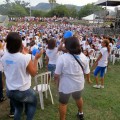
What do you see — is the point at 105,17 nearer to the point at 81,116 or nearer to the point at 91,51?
the point at 91,51

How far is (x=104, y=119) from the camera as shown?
486 cm

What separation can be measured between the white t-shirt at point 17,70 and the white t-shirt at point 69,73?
666mm

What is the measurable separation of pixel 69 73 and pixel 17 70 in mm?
954

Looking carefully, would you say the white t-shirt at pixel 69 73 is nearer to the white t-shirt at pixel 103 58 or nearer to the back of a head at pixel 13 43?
the back of a head at pixel 13 43

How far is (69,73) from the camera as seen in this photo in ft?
12.3

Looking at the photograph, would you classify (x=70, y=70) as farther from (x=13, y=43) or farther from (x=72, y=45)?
(x=13, y=43)

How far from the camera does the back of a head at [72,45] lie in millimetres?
3650

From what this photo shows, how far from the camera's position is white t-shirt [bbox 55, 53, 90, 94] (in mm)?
3697

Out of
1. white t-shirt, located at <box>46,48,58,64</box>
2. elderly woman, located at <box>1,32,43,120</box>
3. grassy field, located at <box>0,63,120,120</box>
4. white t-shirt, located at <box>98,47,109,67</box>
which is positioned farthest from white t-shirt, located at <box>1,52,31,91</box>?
white t-shirt, located at <box>98,47,109,67</box>

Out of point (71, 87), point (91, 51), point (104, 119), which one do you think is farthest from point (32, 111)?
point (91, 51)

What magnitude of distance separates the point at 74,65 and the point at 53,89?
3248mm

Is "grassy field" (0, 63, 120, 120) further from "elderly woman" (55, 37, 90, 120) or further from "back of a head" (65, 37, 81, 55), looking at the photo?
"back of a head" (65, 37, 81, 55)

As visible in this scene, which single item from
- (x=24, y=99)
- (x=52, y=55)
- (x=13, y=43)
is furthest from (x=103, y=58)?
(x=13, y=43)

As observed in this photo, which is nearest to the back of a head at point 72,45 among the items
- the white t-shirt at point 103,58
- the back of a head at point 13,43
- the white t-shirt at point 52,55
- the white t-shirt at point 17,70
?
the white t-shirt at point 17,70
